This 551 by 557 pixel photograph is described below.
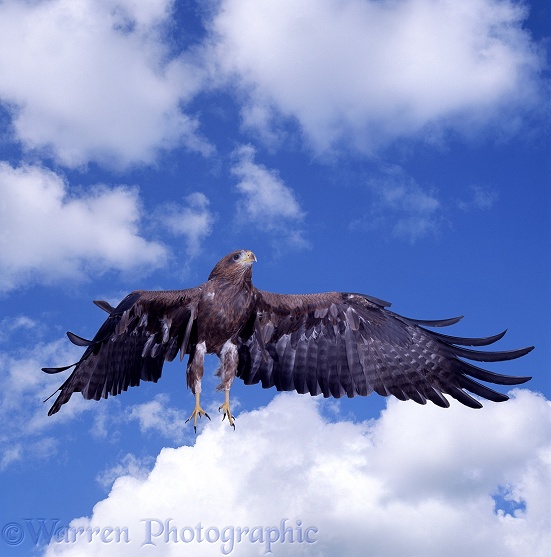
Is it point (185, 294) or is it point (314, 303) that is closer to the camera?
point (185, 294)

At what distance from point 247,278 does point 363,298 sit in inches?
90.8

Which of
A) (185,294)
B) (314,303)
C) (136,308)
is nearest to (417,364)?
(314,303)

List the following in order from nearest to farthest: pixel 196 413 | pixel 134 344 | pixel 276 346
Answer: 1. pixel 196 413
2. pixel 134 344
3. pixel 276 346

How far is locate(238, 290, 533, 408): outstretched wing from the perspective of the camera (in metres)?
10.2

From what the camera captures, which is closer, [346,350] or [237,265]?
[237,265]

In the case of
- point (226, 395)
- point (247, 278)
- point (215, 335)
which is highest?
point (247, 278)

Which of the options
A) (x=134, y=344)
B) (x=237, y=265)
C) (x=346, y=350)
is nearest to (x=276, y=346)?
(x=346, y=350)

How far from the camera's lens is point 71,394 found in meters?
9.71

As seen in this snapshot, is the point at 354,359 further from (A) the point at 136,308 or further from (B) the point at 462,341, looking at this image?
(A) the point at 136,308

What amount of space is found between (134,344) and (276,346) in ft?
7.90

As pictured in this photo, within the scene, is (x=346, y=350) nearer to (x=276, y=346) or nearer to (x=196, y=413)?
(x=276, y=346)

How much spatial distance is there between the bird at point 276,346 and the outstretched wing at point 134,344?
0.02 metres

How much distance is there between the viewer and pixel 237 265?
Answer: 30.0ft

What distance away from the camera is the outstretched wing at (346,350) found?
10164 mm
